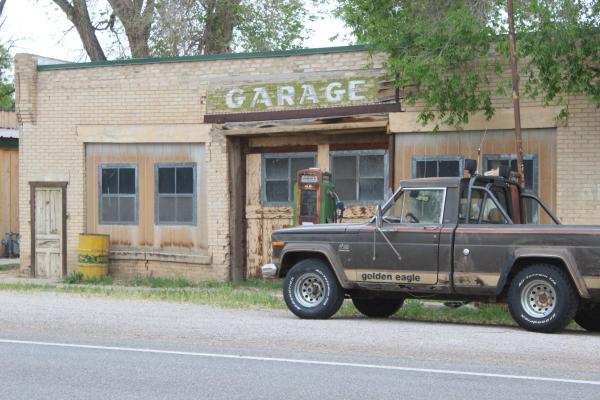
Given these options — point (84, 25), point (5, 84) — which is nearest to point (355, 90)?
point (84, 25)

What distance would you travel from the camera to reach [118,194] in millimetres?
21469

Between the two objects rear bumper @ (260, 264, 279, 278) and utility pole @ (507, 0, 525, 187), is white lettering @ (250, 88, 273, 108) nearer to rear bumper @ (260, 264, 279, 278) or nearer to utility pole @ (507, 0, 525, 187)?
utility pole @ (507, 0, 525, 187)

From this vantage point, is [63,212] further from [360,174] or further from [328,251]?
[328,251]

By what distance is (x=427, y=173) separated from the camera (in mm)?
18234

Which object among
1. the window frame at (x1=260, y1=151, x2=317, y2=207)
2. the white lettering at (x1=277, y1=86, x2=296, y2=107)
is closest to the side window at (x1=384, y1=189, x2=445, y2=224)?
the white lettering at (x1=277, y1=86, x2=296, y2=107)

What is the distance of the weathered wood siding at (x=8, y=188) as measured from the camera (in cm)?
2930

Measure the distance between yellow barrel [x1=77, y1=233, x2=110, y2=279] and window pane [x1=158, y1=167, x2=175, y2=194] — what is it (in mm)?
1599

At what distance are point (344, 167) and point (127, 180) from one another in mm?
4856

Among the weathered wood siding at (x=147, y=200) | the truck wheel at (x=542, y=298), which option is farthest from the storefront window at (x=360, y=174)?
the truck wheel at (x=542, y=298)

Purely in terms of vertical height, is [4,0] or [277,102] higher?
[4,0]

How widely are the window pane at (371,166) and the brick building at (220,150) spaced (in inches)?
0.8

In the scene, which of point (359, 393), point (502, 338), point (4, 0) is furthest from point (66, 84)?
point (4, 0)

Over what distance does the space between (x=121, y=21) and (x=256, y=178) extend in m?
13.3

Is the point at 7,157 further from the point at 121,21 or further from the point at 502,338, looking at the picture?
the point at 502,338
